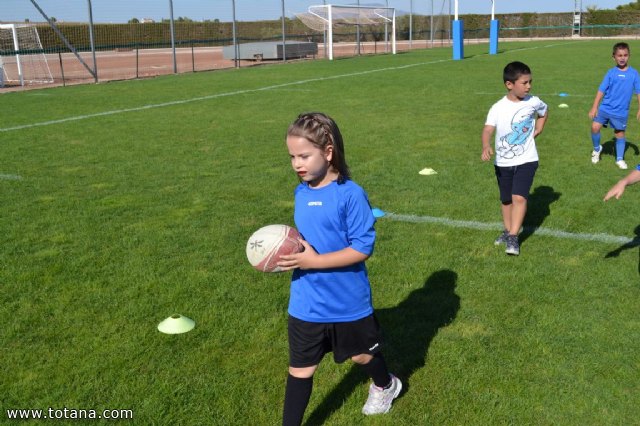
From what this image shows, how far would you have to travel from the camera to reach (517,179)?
18.9 feet

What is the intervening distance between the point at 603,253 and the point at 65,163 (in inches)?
280

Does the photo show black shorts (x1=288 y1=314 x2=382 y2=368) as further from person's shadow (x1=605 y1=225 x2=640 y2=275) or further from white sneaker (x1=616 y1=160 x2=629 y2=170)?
white sneaker (x1=616 y1=160 x2=629 y2=170)

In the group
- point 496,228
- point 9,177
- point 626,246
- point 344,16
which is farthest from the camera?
point 344,16

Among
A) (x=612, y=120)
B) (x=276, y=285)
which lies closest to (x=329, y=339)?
Answer: (x=276, y=285)

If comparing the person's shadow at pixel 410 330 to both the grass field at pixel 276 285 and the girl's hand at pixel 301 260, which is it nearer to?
the grass field at pixel 276 285

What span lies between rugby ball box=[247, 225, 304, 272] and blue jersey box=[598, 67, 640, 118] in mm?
7267

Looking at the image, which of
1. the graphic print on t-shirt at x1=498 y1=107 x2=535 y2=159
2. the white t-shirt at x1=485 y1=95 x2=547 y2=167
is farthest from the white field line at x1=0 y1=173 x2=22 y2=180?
the graphic print on t-shirt at x1=498 y1=107 x2=535 y2=159

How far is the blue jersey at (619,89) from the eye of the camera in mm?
8883

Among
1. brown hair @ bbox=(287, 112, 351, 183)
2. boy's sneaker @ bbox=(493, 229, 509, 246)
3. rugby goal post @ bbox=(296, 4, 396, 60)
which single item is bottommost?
boy's sneaker @ bbox=(493, 229, 509, 246)

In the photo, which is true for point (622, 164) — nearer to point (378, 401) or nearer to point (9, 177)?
point (378, 401)

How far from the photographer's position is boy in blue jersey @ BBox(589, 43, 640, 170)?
883cm

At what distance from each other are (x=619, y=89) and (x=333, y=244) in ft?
23.9

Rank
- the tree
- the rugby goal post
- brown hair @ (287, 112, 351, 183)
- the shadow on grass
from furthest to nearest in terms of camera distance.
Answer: the tree
the rugby goal post
the shadow on grass
brown hair @ (287, 112, 351, 183)

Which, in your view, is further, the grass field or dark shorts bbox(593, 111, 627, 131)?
dark shorts bbox(593, 111, 627, 131)
